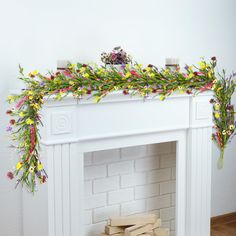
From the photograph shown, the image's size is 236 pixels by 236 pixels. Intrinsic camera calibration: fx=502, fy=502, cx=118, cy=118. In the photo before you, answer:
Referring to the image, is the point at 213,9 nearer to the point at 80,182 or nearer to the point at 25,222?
→ the point at 80,182

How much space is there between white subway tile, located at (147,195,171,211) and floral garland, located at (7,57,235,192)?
0.80 m

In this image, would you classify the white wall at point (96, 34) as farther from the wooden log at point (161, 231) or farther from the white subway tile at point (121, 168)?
the wooden log at point (161, 231)

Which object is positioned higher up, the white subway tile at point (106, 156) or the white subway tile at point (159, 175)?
the white subway tile at point (106, 156)

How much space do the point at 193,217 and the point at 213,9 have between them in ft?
5.07

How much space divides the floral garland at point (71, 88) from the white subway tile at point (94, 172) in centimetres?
43

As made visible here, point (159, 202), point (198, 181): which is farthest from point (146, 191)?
point (198, 181)

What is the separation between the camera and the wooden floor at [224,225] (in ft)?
12.8

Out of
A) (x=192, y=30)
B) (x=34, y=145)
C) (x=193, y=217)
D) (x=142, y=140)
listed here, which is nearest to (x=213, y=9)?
(x=192, y=30)

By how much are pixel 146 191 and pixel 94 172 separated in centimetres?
45

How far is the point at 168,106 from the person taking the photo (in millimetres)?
3053

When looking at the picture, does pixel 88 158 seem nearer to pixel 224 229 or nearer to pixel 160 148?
pixel 160 148

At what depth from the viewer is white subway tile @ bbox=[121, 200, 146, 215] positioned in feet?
11.0

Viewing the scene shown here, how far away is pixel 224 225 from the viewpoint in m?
4.05

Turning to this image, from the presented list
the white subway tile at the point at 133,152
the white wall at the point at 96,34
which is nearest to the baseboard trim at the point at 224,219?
the white wall at the point at 96,34
